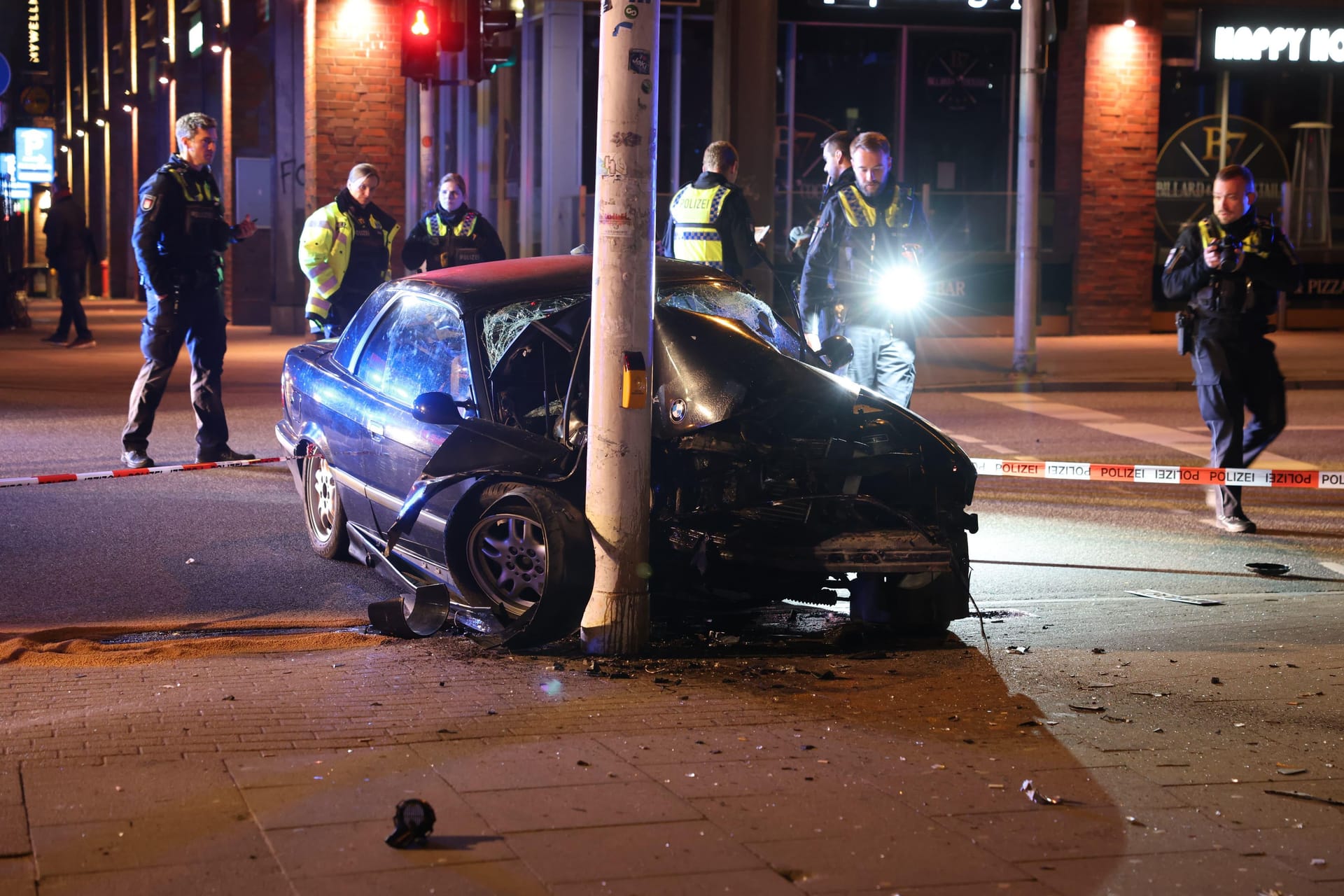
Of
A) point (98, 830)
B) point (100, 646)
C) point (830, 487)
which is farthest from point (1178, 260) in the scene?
point (98, 830)

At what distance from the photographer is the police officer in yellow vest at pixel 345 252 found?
11.8 m

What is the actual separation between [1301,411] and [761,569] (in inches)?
A: 408

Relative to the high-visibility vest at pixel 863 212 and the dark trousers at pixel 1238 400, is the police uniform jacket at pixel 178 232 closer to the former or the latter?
the high-visibility vest at pixel 863 212

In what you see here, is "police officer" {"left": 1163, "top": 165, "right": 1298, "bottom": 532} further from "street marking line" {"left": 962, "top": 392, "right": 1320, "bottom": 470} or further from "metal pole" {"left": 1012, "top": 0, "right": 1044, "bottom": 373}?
"metal pole" {"left": 1012, "top": 0, "right": 1044, "bottom": 373}

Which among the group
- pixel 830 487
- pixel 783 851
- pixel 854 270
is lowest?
pixel 783 851

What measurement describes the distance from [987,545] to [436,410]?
343cm

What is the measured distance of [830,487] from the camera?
6309 mm

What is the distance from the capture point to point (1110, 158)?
2517 cm

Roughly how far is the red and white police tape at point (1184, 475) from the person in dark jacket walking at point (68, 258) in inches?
667

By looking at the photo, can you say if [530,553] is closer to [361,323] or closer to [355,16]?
[361,323]

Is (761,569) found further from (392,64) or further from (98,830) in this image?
(392,64)

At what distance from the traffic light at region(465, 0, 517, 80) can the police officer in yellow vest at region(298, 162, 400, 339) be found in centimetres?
357

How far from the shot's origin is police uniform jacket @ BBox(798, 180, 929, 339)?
32.3 ft

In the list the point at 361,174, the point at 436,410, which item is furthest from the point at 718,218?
the point at 436,410
